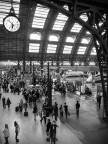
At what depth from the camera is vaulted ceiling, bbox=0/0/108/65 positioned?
92.0 feet

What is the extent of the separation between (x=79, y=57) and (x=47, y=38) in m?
9.57

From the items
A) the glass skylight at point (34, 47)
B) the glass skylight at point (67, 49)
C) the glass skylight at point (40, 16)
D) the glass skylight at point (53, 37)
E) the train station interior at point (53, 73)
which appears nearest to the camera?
the train station interior at point (53, 73)

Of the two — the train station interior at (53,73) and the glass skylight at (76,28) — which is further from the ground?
the glass skylight at (76,28)

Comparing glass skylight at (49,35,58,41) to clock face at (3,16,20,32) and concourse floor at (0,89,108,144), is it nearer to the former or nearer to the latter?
concourse floor at (0,89,108,144)

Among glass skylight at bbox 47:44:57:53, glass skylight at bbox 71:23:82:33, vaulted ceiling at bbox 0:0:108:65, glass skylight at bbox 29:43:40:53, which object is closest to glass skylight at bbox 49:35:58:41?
vaulted ceiling at bbox 0:0:108:65

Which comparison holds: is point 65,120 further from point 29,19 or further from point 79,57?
point 79,57

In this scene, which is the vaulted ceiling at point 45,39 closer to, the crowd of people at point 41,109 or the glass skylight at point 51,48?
the glass skylight at point 51,48

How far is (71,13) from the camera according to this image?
720 centimetres

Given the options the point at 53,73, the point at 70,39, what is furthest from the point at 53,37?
the point at 53,73

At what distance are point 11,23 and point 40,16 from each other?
22.1m

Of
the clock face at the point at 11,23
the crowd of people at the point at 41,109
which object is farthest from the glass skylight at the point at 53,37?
the clock face at the point at 11,23

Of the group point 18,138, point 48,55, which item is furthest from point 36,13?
point 18,138

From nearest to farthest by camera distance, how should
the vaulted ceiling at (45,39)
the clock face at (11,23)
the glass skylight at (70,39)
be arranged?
the clock face at (11,23) → the vaulted ceiling at (45,39) → the glass skylight at (70,39)

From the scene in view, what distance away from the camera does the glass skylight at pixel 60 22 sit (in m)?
29.3
